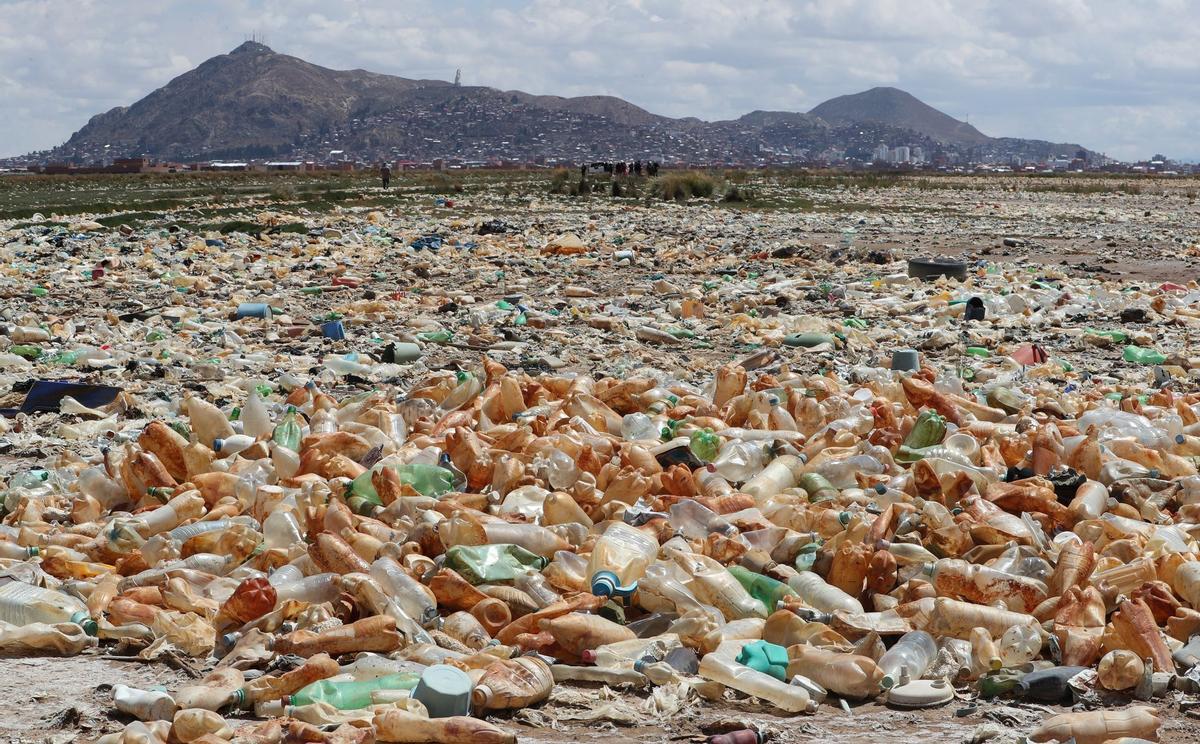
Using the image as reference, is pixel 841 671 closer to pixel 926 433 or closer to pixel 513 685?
pixel 513 685

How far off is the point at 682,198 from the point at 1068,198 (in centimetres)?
1252

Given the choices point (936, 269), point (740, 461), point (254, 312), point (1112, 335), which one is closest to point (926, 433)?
point (740, 461)

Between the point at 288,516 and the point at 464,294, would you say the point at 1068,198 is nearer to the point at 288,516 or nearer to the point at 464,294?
the point at 464,294

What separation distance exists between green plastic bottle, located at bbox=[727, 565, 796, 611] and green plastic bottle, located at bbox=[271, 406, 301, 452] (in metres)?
2.20

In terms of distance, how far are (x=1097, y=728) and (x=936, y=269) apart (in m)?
9.39

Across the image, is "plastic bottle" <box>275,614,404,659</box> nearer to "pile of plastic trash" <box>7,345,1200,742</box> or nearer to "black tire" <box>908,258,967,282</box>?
"pile of plastic trash" <box>7,345,1200,742</box>

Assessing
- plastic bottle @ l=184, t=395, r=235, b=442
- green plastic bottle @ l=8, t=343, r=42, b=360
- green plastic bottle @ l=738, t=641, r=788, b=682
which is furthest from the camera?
green plastic bottle @ l=8, t=343, r=42, b=360

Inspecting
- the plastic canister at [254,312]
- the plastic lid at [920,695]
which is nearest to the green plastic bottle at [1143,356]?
the plastic lid at [920,695]

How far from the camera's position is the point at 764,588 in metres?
3.43

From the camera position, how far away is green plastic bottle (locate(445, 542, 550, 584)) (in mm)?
3420

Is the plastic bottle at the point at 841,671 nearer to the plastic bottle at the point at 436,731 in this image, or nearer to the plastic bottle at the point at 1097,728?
the plastic bottle at the point at 1097,728

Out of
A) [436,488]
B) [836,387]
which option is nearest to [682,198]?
[836,387]

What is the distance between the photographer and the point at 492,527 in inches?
147

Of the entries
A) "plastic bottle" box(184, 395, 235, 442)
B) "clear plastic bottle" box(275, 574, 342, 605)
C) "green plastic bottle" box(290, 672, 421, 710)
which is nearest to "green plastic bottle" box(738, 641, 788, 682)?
"green plastic bottle" box(290, 672, 421, 710)
